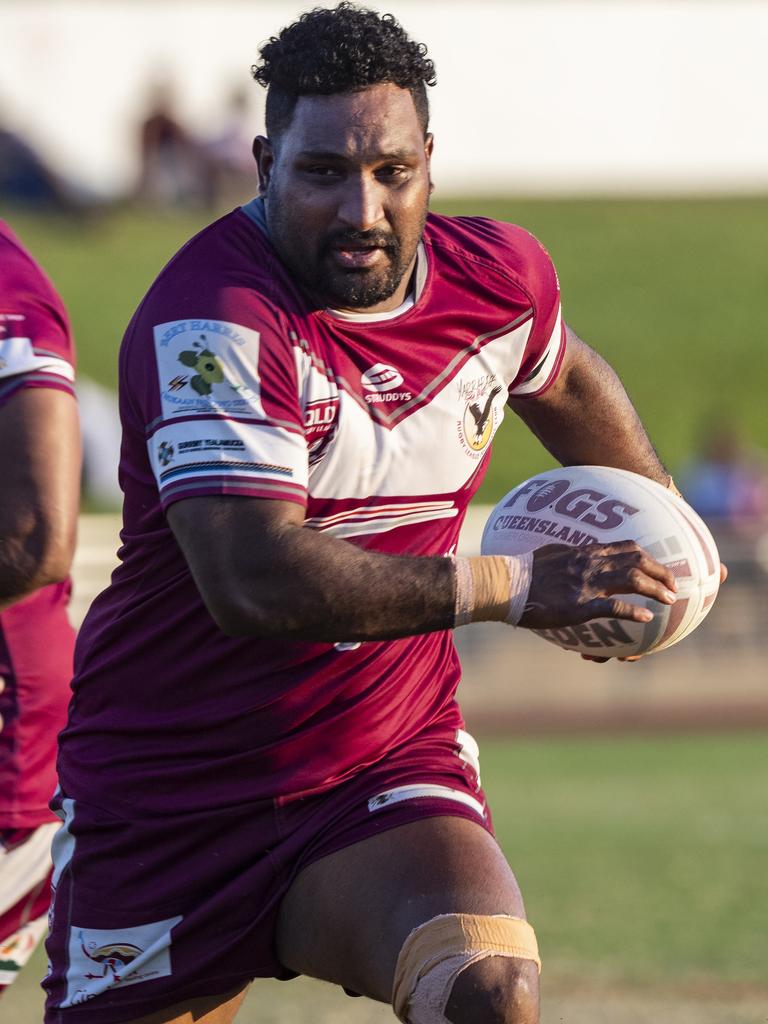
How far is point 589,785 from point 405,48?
355 inches

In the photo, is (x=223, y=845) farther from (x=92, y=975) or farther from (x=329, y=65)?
(x=329, y=65)

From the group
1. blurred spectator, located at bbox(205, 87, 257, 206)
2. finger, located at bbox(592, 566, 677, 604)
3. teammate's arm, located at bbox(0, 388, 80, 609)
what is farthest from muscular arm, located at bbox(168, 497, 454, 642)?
blurred spectator, located at bbox(205, 87, 257, 206)

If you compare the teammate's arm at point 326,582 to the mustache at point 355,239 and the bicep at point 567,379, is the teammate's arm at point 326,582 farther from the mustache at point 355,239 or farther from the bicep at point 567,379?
the bicep at point 567,379

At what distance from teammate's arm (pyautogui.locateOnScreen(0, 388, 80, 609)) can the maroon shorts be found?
612mm

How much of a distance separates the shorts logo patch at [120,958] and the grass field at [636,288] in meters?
19.0

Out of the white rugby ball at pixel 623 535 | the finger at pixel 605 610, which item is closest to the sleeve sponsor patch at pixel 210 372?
the finger at pixel 605 610

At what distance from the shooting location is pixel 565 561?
3.85 m

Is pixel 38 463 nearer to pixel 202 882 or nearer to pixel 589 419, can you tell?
pixel 202 882

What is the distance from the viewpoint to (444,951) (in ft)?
12.1

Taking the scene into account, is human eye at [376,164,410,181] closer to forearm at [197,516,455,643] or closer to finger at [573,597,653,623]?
forearm at [197,516,455,643]

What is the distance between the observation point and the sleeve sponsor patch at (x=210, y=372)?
12.5 feet

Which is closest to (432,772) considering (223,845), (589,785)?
(223,845)

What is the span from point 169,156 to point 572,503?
2939cm

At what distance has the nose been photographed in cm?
398
